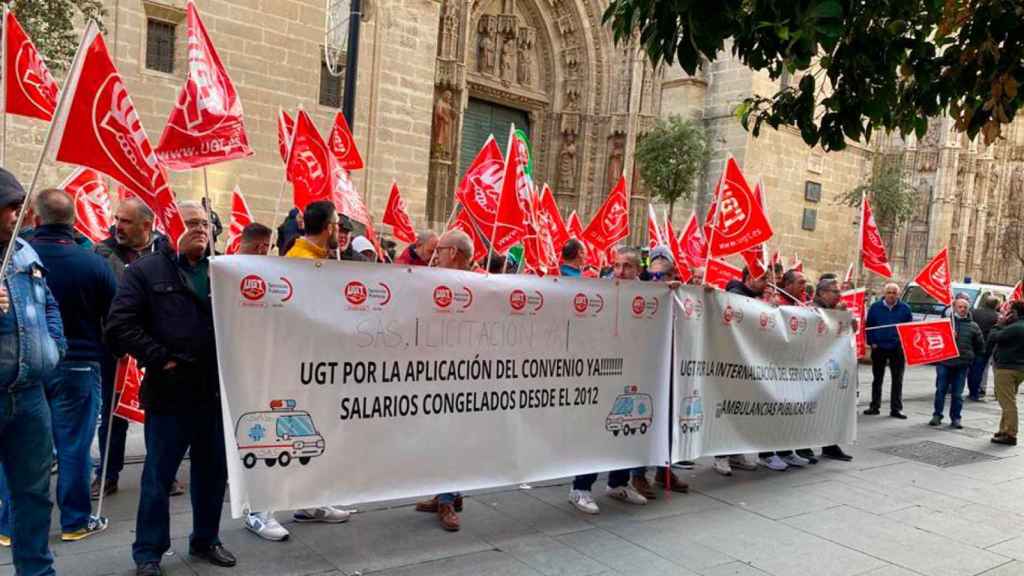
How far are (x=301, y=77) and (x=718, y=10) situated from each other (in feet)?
44.4

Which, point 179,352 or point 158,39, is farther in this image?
point 158,39

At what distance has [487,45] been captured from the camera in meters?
22.0

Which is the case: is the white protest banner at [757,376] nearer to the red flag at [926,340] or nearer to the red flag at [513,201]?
the red flag at [513,201]

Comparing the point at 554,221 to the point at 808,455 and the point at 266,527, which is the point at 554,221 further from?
the point at 266,527

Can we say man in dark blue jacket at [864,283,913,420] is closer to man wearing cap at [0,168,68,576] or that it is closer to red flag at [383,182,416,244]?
red flag at [383,182,416,244]

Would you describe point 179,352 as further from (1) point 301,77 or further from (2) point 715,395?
(1) point 301,77

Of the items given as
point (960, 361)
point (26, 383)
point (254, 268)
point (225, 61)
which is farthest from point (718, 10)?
point (225, 61)

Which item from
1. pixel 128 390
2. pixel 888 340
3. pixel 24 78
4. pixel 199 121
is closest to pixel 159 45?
pixel 24 78

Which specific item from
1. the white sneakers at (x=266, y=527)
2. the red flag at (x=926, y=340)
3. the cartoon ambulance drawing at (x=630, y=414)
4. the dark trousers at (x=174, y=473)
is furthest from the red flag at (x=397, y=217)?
the red flag at (x=926, y=340)

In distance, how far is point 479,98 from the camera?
71.8ft

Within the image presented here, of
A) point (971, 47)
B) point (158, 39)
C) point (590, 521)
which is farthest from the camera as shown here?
point (158, 39)

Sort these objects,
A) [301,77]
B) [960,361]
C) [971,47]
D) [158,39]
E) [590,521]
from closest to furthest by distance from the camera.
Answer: [971,47], [590,521], [960,361], [158,39], [301,77]

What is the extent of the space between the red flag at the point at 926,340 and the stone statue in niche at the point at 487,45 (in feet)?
49.8

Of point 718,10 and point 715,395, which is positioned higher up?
point 718,10
